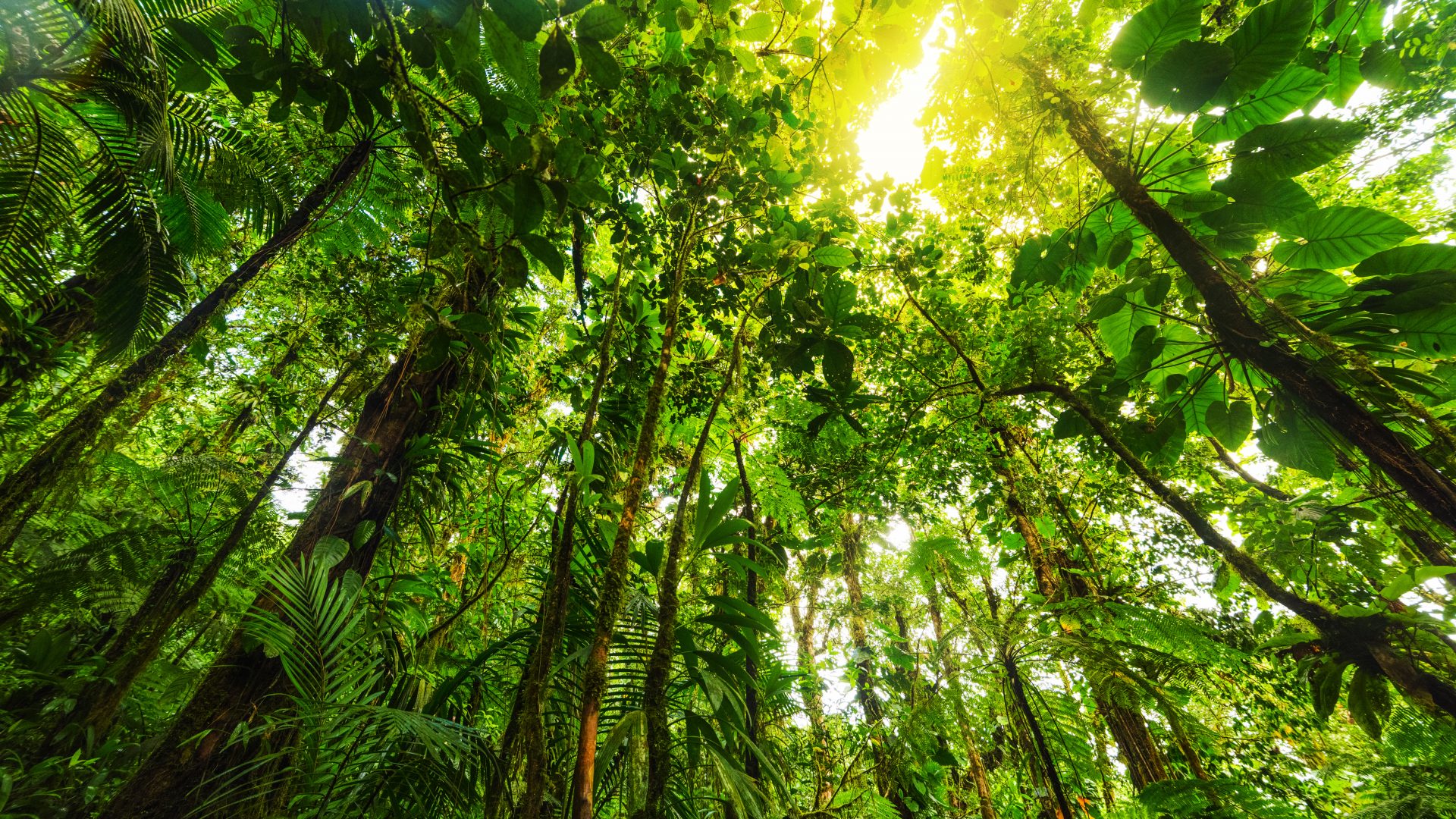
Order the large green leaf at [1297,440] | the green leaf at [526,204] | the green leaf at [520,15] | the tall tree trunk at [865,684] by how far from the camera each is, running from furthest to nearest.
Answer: the tall tree trunk at [865,684] → the large green leaf at [1297,440] → the green leaf at [526,204] → the green leaf at [520,15]

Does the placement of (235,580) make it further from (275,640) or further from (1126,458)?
(1126,458)

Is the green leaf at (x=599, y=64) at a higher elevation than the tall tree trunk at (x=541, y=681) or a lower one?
higher

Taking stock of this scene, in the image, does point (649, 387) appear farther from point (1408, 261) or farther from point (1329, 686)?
point (1329, 686)

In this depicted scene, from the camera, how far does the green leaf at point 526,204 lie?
0.85m

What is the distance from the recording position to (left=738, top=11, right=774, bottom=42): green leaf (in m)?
1.36

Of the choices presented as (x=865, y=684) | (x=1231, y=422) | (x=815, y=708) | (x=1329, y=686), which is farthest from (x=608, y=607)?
(x=815, y=708)

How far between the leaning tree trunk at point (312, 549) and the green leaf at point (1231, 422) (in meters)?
2.25

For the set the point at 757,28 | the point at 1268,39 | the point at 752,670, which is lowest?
the point at 752,670

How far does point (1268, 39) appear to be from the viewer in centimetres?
106

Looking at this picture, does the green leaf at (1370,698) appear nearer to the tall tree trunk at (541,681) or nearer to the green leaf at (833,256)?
the green leaf at (833,256)

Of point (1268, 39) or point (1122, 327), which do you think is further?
point (1122, 327)

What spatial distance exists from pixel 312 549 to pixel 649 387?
57.8 inches

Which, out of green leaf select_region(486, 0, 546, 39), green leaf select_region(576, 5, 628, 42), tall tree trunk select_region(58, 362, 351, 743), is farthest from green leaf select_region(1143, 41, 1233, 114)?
tall tree trunk select_region(58, 362, 351, 743)

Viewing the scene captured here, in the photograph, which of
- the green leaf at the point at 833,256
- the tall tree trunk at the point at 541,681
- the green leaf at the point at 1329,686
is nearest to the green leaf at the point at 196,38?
the tall tree trunk at the point at 541,681
